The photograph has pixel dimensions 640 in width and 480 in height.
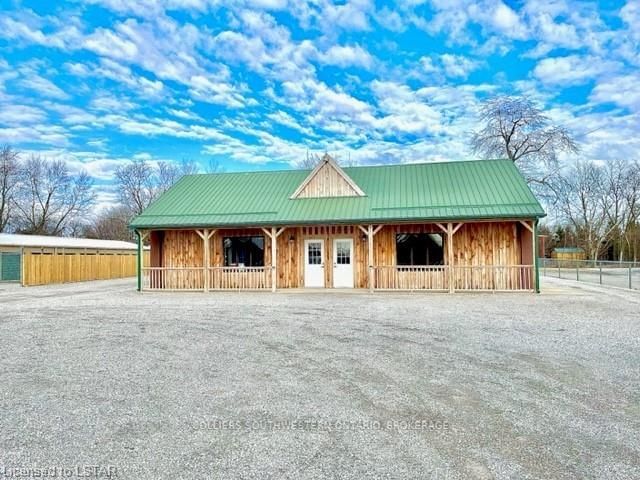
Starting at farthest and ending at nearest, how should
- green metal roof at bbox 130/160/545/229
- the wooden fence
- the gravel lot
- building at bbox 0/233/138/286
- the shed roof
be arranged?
1. the shed roof
2. building at bbox 0/233/138/286
3. the wooden fence
4. green metal roof at bbox 130/160/545/229
5. the gravel lot

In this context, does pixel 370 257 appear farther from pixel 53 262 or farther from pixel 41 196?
pixel 41 196

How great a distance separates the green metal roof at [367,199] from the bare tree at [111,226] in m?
31.0

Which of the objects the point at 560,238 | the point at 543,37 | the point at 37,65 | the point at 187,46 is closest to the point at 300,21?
the point at 187,46

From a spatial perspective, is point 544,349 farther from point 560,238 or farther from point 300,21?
point 560,238

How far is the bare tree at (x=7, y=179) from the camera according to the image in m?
38.1

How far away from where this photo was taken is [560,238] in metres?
54.6

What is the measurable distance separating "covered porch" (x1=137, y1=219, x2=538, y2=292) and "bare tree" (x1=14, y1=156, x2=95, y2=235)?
1180 inches

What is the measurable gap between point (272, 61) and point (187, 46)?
522 cm

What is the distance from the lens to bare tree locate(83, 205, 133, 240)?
155 feet

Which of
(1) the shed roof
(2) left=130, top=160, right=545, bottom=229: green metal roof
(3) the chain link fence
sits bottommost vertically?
(3) the chain link fence

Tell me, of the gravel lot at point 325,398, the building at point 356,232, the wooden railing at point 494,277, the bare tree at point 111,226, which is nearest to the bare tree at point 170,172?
the bare tree at point 111,226

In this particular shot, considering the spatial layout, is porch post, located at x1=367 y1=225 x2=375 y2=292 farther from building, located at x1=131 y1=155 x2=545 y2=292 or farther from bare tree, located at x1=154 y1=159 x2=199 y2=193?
bare tree, located at x1=154 y1=159 x2=199 y2=193

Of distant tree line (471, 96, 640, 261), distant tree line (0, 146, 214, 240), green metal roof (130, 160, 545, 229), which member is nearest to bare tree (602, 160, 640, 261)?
distant tree line (471, 96, 640, 261)

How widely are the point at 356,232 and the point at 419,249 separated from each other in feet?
7.47
